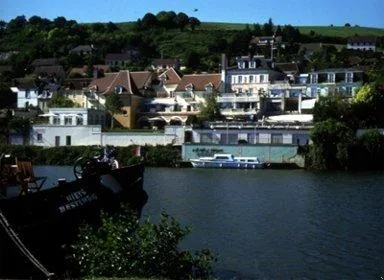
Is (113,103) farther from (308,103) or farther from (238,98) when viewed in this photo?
(308,103)

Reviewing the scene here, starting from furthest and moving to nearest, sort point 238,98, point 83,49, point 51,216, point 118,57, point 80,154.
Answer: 1. point 83,49
2. point 118,57
3. point 238,98
4. point 80,154
5. point 51,216

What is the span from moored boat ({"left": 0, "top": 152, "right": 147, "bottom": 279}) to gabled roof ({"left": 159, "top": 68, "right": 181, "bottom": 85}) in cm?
8615

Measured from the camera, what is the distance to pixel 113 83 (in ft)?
354

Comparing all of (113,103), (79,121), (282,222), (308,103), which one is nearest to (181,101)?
(113,103)

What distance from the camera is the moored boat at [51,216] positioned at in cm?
1906

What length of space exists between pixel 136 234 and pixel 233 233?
1298 cm

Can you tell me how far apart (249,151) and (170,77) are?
108 ft

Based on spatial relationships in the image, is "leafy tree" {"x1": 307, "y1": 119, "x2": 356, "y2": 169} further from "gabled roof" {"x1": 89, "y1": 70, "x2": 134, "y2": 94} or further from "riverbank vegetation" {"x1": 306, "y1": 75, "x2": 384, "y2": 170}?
"gabled roof" {"x1": 89, "y1": 70, "x2": 134, "y2": 94}

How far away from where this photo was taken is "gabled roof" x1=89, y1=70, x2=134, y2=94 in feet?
346

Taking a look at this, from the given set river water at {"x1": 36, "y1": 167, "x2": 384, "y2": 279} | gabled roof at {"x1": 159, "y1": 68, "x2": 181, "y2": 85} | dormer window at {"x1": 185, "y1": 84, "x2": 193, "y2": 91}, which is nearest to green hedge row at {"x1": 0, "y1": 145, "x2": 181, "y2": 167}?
river water at {"x1": 36, "y1": 167, "x2": 384, "y2": 279}

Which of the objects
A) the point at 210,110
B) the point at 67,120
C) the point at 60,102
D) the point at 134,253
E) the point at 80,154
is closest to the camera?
the point at 134,253

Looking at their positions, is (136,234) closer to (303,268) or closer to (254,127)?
(303,268)

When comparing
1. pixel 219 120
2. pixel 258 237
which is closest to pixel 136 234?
pixel 258 237

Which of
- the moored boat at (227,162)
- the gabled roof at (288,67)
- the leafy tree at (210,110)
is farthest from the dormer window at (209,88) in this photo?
the moored boat at (227,162)
